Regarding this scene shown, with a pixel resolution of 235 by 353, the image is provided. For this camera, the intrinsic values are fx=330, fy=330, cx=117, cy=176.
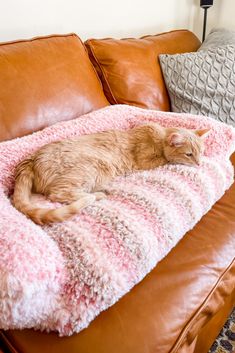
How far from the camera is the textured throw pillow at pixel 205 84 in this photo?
1.70 metres

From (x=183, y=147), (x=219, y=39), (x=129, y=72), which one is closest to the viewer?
(x=183, y=147)

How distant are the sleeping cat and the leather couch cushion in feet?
0.93

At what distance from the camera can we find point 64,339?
700 millimetres

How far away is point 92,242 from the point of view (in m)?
0.81

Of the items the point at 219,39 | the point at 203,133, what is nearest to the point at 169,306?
the point at 203,133

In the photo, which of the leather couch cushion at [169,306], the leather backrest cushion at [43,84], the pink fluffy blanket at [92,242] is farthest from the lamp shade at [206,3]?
the leather couch cushion at [169,306]

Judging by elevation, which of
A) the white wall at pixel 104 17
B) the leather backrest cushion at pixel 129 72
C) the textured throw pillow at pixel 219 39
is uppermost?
the white wall at pixel 104 17

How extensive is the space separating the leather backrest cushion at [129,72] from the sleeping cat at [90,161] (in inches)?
16.2

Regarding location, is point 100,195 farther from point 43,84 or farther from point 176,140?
point 43,84

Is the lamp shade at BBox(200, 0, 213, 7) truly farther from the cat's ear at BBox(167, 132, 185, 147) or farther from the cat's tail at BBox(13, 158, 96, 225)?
the cat's tail at BBox(13, 158, 96, 225)

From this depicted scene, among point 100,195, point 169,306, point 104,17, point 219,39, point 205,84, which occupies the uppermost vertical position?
point 104,17

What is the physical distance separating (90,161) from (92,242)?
15.2 inches

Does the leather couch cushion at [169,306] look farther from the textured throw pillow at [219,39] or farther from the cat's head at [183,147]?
the textured throw pillow at [219,39]

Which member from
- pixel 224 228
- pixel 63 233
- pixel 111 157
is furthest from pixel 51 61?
pixel 224 228
